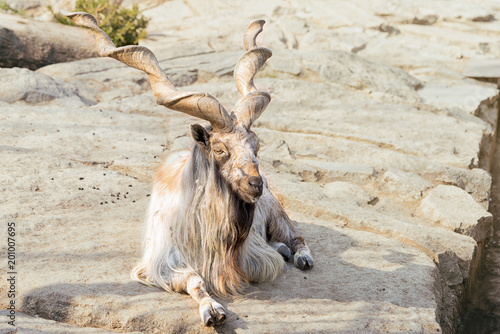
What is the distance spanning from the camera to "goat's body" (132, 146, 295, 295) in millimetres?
3879

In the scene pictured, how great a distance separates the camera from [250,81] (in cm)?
435

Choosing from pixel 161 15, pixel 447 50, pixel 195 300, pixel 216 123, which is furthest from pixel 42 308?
pixel 161 15

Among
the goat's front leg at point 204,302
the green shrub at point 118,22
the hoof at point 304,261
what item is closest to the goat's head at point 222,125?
the goat's front leg at point 204,302

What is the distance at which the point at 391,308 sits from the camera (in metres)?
4.05

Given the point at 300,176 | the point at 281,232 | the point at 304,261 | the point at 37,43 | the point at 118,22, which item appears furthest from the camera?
the point at 118,22

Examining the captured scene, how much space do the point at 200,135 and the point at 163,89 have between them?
0.45 m

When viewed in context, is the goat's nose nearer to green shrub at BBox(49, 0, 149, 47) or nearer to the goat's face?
the goat's face

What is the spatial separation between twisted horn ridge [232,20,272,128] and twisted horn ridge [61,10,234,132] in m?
0.20

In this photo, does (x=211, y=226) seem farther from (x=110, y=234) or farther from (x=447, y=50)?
(x=447, y=50)

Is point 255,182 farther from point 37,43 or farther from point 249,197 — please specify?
point 37,43

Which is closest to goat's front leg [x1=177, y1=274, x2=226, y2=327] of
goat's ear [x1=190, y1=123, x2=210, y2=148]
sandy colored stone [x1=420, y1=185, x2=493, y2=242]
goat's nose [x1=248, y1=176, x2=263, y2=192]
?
goat's nose [x1=248, y1=176, x2=263, y2=192]

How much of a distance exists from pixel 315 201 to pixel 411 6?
10036 mm

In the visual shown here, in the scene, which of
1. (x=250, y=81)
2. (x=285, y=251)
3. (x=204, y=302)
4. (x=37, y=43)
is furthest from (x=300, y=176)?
(x=37, y=43)

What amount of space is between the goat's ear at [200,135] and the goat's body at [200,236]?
10 centimetres
